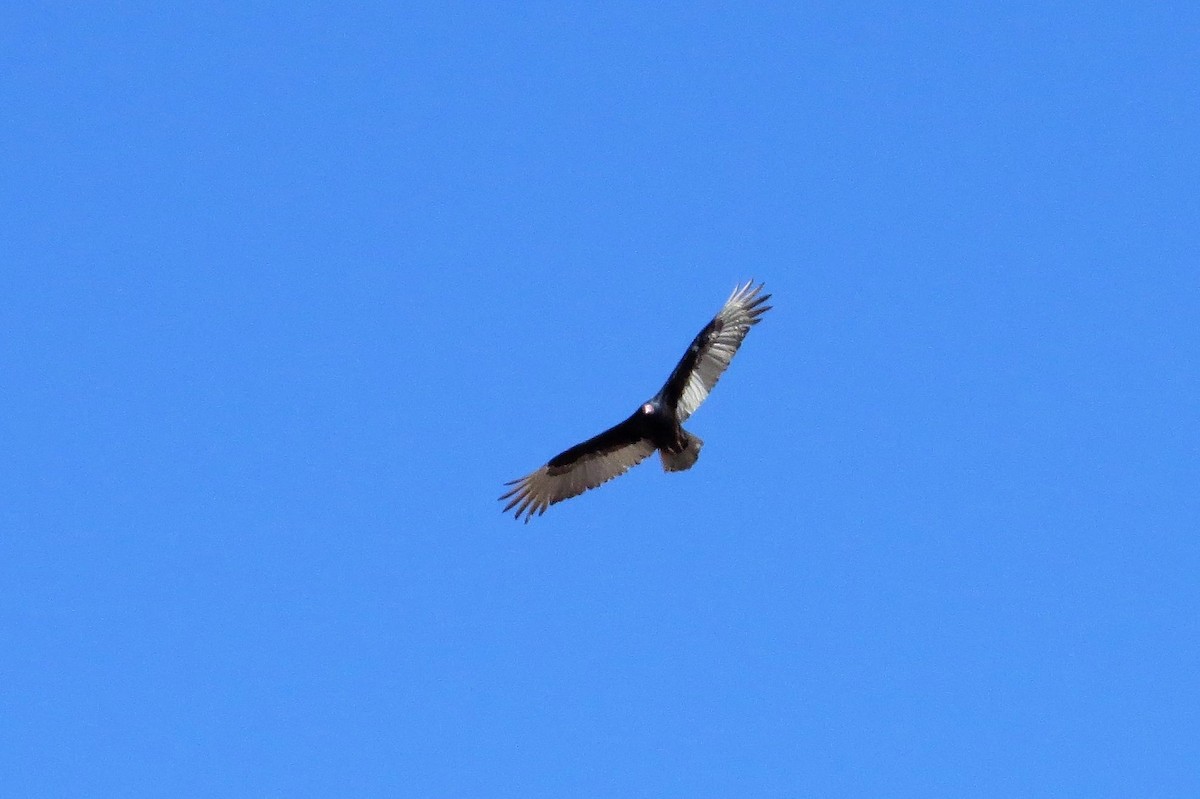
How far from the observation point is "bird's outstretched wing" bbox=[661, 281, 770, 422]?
951 inches

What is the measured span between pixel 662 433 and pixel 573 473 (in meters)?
1.72

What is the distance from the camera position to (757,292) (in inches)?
982

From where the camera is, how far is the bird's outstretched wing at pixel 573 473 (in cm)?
2495

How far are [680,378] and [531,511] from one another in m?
2.80

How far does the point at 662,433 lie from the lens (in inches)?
949

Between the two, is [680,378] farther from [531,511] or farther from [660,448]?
[531,511]

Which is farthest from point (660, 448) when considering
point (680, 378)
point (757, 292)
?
point (757, 292)

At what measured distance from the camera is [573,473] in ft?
83.0

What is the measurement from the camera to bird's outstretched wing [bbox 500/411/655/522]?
24953 mm

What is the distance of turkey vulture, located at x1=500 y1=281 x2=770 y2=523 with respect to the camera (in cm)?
2406

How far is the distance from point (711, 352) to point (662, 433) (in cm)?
124

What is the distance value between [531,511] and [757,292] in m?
4.07

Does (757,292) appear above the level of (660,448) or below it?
above

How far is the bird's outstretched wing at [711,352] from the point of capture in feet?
79.3
